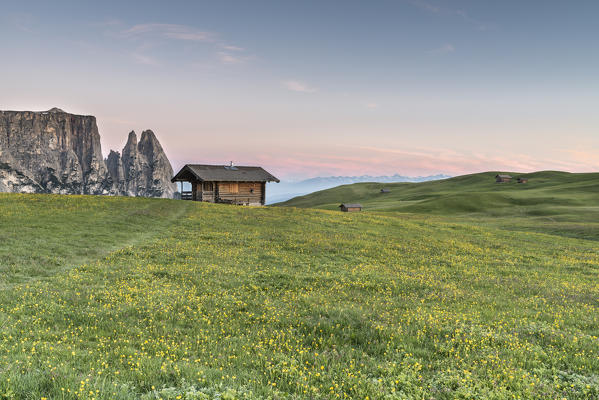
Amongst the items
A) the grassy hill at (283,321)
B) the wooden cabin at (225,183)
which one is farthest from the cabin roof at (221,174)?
the grassy hill at (283,321)

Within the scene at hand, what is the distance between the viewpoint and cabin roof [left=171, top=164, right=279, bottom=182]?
55.0 metres

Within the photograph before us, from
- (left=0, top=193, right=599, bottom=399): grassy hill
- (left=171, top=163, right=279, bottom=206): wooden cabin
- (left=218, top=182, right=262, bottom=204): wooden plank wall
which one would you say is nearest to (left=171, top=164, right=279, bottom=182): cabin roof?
(left=171, top=163, right=279, bottom=206): wooden cabin

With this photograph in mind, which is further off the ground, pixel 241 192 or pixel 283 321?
pixel 241 192

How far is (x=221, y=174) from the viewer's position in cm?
5684

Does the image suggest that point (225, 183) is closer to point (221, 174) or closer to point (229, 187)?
point (229, 187)

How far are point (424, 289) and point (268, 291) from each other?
23.7 ft

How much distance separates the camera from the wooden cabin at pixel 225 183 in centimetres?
5587

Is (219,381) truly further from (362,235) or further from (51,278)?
(362,235)

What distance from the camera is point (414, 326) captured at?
9789 millimetres

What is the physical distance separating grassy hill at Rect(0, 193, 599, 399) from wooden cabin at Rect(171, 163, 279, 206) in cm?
3249

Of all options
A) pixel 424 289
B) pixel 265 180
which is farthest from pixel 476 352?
pixel 265 180

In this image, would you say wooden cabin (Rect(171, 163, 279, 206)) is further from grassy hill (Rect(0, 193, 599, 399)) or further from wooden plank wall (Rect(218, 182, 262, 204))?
grassy hill (Rect(0, 193, 599, 399))

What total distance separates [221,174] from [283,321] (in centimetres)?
4959

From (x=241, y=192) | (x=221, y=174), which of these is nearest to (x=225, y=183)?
(x=221, y=174)
